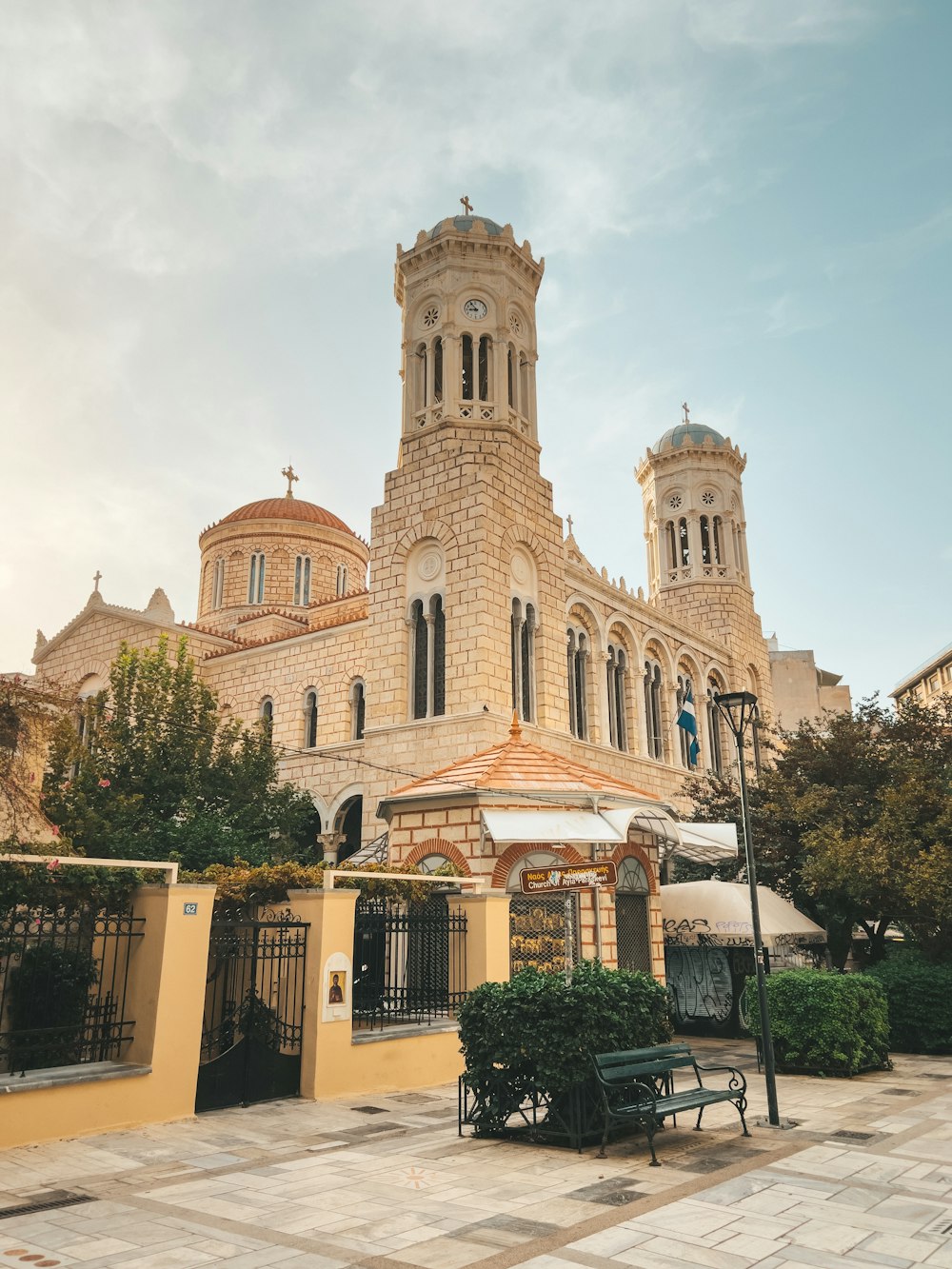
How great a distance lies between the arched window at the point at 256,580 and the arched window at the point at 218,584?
46.2 inches

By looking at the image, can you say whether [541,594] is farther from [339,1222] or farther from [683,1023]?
[339,1222]

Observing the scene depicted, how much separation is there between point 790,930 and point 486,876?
585cm

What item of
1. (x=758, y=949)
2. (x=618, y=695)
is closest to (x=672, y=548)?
(x=618, y=695)

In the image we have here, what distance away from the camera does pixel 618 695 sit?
2753 cm

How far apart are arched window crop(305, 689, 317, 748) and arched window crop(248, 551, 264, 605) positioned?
1090cm

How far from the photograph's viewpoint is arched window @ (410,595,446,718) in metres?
22.1

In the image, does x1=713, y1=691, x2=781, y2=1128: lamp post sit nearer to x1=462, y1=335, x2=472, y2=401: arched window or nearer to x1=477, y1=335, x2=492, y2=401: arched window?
x1=477, y1=335, x2=492, y2=401: arched window

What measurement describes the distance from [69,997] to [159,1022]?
992 mm

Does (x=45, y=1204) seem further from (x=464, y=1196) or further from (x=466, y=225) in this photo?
(x=466, y=225)

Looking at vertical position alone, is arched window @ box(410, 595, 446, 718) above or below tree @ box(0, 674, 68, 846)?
above

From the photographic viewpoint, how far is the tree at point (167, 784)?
18875mm

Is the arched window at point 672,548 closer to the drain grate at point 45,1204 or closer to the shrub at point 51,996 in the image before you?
the shrub at point 51,996

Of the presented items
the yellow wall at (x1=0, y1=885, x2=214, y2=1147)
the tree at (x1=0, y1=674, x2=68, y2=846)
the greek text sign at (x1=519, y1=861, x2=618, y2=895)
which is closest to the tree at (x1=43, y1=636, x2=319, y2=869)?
the tree at (x1=0, y1=674, x2=68, y2=846)

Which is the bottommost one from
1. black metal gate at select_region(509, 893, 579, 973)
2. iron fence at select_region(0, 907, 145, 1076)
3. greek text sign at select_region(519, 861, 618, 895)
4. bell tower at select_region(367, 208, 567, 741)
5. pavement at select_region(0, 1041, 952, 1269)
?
pavement at select_region(0, 1041, 952, 1269)
